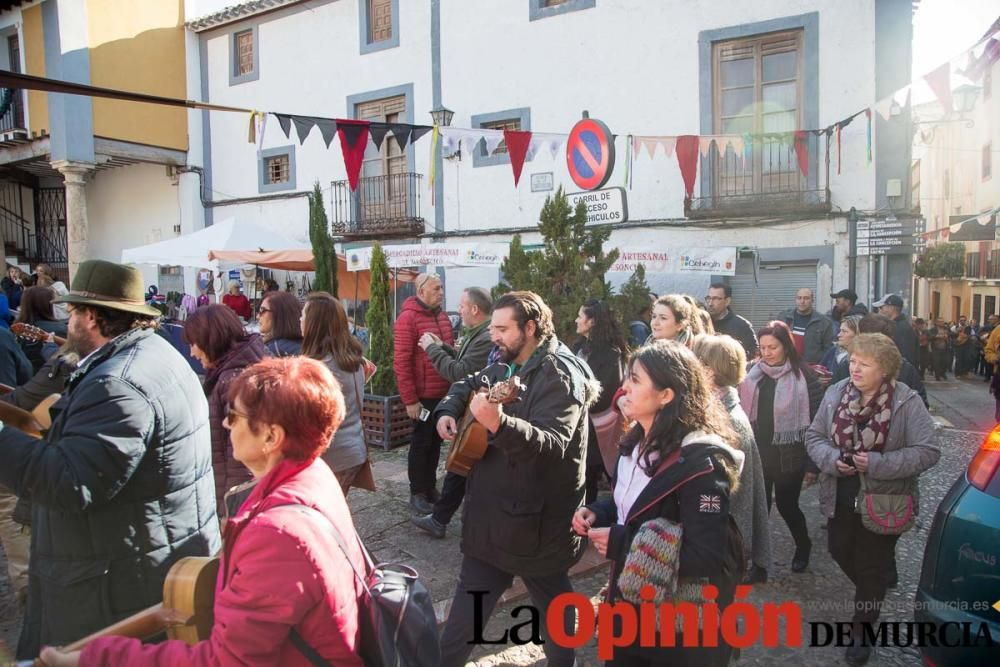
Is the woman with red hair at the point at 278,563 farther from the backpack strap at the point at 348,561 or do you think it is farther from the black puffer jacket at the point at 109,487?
the black puffer jacket at the point at 109,487

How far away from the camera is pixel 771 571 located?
405 centimetres

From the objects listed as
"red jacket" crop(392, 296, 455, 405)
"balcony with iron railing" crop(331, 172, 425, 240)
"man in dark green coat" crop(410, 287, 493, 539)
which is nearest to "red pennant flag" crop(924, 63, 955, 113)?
"man in dark green coat" crop(410, 287, 493, 539)

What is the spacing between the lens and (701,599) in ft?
6.67

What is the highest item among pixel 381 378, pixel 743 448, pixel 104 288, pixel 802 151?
pixel 802 151

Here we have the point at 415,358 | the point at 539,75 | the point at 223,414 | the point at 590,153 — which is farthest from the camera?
the point at 539,75

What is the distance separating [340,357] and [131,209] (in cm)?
1816

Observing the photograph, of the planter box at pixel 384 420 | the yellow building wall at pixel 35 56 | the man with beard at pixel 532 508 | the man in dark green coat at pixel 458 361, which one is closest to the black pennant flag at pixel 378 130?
the planter box at pixel 384 420

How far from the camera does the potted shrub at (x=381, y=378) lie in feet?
22.8

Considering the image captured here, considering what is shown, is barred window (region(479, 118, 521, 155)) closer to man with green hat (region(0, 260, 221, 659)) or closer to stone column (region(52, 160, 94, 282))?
stone column (region(52, 160, 94, 282))

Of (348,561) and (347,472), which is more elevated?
(348,561)

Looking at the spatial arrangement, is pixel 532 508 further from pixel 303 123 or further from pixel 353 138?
pixel 303 123

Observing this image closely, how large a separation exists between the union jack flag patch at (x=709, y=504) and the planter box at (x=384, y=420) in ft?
16.9

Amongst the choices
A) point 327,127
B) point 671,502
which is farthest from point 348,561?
point 327,127

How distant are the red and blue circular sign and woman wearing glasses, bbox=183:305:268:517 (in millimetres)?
4525
